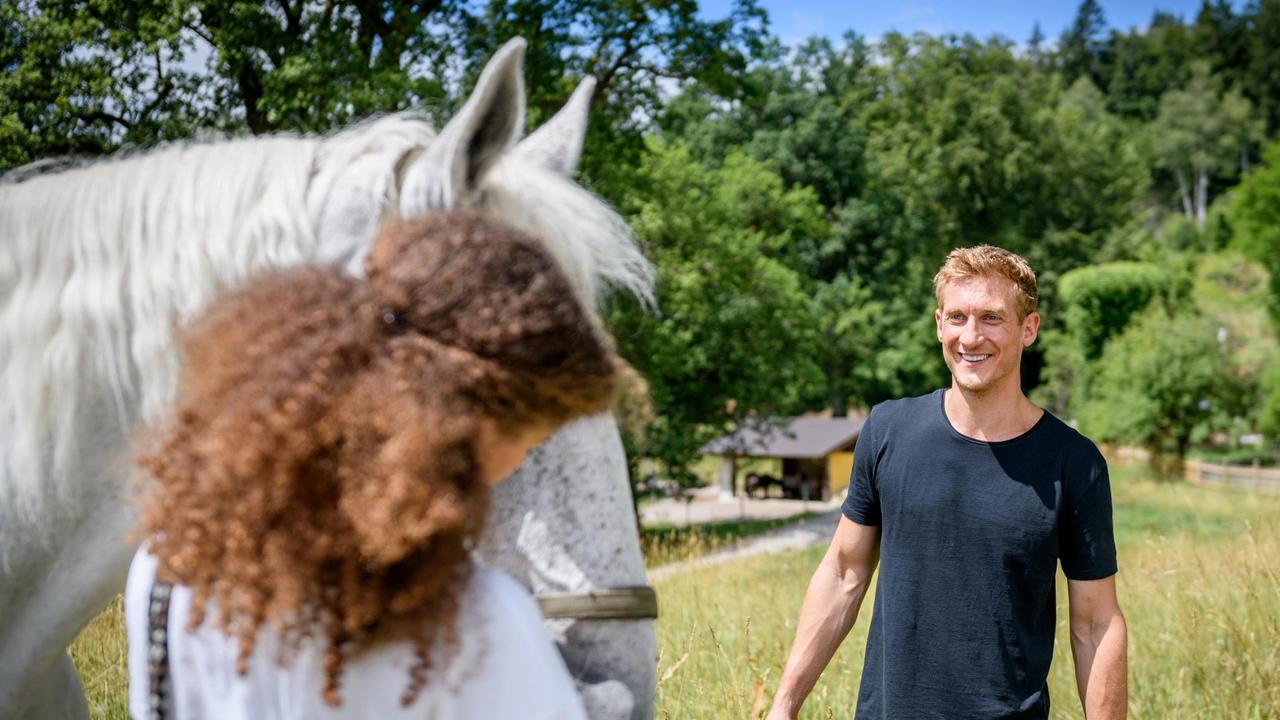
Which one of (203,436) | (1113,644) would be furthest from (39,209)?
(1113,644)

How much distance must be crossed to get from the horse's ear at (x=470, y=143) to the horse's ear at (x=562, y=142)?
0.19 m

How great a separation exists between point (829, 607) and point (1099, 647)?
2.27 feet

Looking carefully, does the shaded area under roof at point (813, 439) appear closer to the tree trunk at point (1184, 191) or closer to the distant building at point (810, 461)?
the distant building at point (810, 461)

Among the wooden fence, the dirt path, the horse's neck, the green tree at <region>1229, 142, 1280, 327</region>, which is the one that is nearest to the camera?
the horse's neck

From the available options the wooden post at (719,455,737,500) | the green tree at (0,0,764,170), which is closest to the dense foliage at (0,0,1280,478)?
the green tree at (0,0,764,170)

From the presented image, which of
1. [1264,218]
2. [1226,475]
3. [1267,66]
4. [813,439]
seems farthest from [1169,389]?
[1267,66]

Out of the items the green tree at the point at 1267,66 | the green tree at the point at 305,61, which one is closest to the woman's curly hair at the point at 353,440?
the green tree at the point at 305,61

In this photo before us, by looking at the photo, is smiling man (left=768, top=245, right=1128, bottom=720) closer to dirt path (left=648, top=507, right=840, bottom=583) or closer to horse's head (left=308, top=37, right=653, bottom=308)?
horse's head (left=308, top=37, right=653, bottom=308)

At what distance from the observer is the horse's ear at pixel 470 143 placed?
120 centimetres

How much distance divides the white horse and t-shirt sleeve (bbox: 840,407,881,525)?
1477 mm

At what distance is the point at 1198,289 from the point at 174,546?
47718mm

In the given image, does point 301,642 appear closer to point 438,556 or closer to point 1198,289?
point 438,556

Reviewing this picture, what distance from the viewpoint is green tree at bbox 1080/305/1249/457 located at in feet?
89.5

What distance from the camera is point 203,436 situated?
3.33 ft
